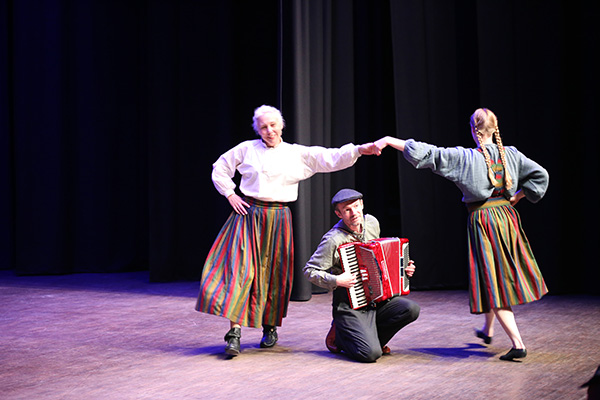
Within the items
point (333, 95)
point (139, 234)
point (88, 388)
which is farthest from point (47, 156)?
point (88, 388)

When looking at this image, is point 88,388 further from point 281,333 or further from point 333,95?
point 333,95

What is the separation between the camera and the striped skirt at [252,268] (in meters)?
3.67

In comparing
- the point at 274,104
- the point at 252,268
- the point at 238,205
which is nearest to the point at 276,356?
the point at 252,268

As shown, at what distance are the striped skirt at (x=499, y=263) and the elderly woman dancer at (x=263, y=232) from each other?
737 mm

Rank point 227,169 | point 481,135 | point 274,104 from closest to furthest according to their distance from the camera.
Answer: point 481,135, point 227,169, point 274,104

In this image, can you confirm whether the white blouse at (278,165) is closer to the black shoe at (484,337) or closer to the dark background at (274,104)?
the black shoe at (484,337)

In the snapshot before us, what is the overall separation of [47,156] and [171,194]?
1505mm

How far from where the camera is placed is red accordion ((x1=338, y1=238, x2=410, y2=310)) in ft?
11.1

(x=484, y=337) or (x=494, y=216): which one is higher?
(x=494, y=216)

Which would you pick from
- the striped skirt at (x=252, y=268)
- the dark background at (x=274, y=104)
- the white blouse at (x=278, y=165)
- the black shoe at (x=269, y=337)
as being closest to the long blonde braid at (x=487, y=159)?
the white blouse at (x=278, y=165)

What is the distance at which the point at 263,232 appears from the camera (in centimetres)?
376

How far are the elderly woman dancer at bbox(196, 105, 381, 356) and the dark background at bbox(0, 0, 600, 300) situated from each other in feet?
5.68

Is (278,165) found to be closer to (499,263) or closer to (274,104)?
(499,263)

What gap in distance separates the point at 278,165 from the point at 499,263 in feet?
4.09
